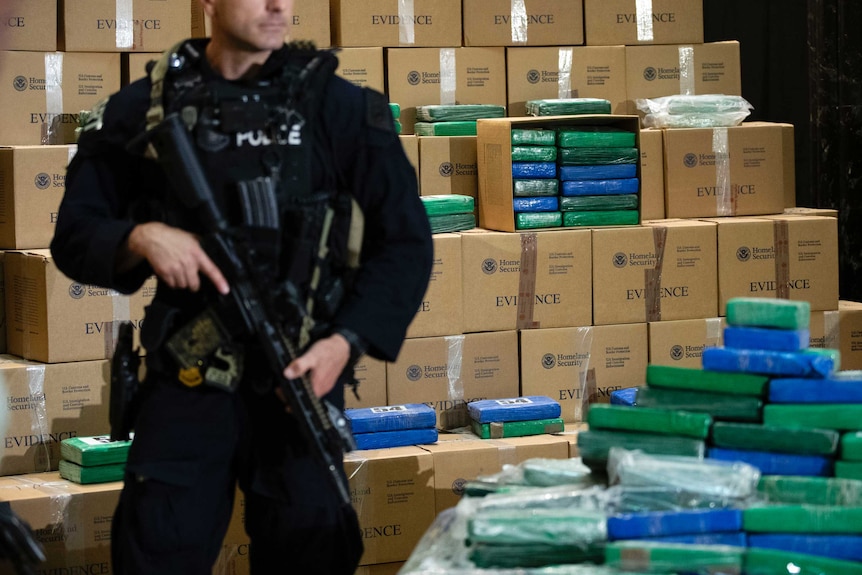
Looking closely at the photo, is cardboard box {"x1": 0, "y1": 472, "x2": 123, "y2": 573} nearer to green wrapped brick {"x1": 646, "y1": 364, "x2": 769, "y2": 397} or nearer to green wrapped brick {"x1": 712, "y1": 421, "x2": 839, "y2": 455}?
green wrapped brick {"x1": 646, "y1": 364, "x2": 769, "y2": 397}

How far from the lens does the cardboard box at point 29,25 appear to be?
4.25 meters

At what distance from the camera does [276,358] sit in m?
2.30

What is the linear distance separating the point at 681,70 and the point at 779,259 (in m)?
0.91

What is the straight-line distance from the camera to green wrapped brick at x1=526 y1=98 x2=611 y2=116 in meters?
4.61

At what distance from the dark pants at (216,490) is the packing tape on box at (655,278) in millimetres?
2173

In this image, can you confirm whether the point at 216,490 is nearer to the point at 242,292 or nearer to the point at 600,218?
the point at 242,292

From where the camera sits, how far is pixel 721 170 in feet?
15.4

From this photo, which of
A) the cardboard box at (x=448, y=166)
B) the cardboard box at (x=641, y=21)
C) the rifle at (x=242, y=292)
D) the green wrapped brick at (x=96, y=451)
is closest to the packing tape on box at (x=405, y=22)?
the cardboard box at (x=448, y=166)

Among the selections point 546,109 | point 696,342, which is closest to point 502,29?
point 546,109

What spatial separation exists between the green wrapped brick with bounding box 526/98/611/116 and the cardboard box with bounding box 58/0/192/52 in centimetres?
127

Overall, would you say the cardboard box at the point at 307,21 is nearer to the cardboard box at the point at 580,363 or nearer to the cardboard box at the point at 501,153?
the cardboard box at the point at 501,153

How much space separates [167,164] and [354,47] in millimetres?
2399

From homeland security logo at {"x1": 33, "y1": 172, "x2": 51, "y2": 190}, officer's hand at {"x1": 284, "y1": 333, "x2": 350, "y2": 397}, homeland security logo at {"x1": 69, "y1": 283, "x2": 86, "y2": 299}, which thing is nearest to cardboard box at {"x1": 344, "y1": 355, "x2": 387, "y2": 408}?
homeland security logo at {"x1": 69, "y1": 283, "x2": 86, "y2": 299}

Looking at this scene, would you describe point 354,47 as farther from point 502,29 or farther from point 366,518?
point 366,518
